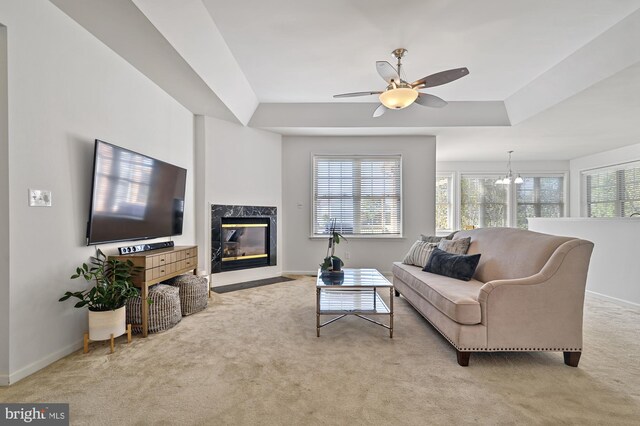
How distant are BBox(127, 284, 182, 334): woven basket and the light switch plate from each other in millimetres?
1039

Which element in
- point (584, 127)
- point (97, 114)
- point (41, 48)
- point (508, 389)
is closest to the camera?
point (508, 389)

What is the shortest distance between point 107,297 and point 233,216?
2.48 m

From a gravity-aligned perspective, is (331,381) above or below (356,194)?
below

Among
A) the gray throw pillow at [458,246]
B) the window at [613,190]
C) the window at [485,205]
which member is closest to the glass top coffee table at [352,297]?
the gray throw pillow at [458,246]

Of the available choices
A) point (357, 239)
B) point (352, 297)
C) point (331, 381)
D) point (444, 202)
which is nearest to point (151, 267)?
point (331, 381)

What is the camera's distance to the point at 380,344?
8.13 ft

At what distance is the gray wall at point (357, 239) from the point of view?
538 cm

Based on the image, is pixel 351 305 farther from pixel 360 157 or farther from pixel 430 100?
pixel 360 157

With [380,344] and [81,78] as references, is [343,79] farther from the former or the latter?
[380,344]

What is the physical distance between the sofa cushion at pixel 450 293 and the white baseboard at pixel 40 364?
9.60ft

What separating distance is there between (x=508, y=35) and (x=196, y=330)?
13.8 ft

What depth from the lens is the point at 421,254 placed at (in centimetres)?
369

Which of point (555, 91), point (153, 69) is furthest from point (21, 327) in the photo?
point (555, 91)

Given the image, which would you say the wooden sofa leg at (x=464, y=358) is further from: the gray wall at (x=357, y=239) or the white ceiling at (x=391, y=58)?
the gray wall at (x=357, y=239)
